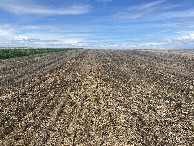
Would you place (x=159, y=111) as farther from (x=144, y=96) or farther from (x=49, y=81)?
(x=49, y=81)

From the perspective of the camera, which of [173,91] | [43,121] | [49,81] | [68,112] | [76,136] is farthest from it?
[49,81]

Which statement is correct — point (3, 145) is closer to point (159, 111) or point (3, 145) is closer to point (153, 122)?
point (153, 122)

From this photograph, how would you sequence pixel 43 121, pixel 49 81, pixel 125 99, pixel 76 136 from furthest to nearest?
pixel 49 81 → pixel 125 99 → pixel 43 121 → pixel 76 136

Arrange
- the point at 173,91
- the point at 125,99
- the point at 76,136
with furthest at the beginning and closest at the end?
the point at 173,91
the point at 125,99
the point at 76,136

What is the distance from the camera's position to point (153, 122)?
1034 centimetres

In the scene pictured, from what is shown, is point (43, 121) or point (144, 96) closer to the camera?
point (43, 121)

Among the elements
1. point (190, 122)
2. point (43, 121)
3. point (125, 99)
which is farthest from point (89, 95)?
point (190, 122)

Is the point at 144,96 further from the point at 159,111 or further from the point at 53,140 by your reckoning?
the point at 53,140

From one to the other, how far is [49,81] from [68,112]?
7834mm

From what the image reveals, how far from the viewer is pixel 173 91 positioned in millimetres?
15922

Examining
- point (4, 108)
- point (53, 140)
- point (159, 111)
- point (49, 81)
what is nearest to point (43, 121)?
point (53, 140)

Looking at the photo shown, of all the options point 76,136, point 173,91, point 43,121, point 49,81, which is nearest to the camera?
point 76,136

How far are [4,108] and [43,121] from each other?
309 centimetres

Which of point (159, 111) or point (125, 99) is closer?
point (159, 111)
